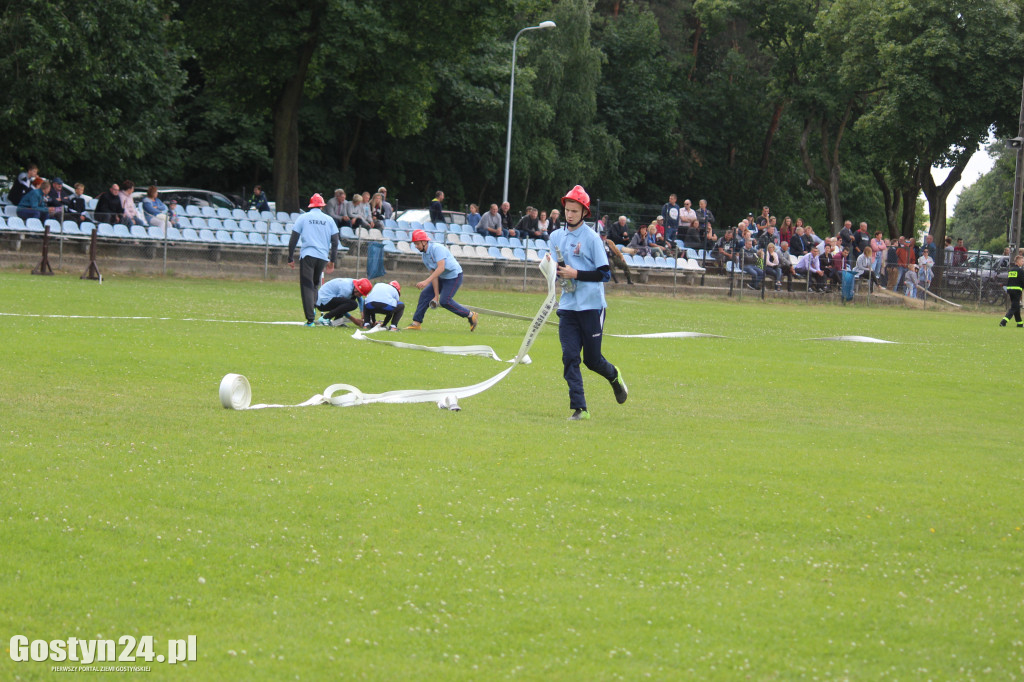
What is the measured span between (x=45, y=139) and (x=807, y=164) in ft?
122

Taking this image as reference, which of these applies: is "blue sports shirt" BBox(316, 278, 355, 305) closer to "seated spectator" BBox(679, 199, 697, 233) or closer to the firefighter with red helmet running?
the firefighter with red helmet running

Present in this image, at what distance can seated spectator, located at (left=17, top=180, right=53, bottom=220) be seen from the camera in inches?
1096

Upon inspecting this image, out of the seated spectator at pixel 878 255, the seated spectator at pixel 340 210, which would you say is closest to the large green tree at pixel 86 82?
the seated spectator at pixel 340 210

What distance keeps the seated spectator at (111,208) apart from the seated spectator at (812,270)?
2162 cm

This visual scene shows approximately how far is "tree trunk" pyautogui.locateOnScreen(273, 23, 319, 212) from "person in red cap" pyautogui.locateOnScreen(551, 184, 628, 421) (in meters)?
27.3

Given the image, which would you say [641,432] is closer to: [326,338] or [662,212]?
[326,338]

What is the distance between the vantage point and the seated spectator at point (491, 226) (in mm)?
36250

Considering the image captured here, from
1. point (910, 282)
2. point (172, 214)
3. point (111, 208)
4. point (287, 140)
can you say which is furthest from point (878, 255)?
point (111, 208)

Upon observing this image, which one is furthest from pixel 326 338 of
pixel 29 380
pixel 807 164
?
pixel 807 164

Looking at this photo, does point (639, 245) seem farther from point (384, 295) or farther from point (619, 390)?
point (619, 390)

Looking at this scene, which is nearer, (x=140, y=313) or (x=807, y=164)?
(x=140, y=313)

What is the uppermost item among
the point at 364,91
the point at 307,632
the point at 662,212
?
the point at 364,91

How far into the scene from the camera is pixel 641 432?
9.99 m

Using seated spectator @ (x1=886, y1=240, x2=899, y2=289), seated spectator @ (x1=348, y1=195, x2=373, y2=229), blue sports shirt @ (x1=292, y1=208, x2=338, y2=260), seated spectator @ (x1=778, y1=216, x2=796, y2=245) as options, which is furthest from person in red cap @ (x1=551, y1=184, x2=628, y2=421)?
seated spectator @ (x1=886, y1=240, x2=899, y2=289)
